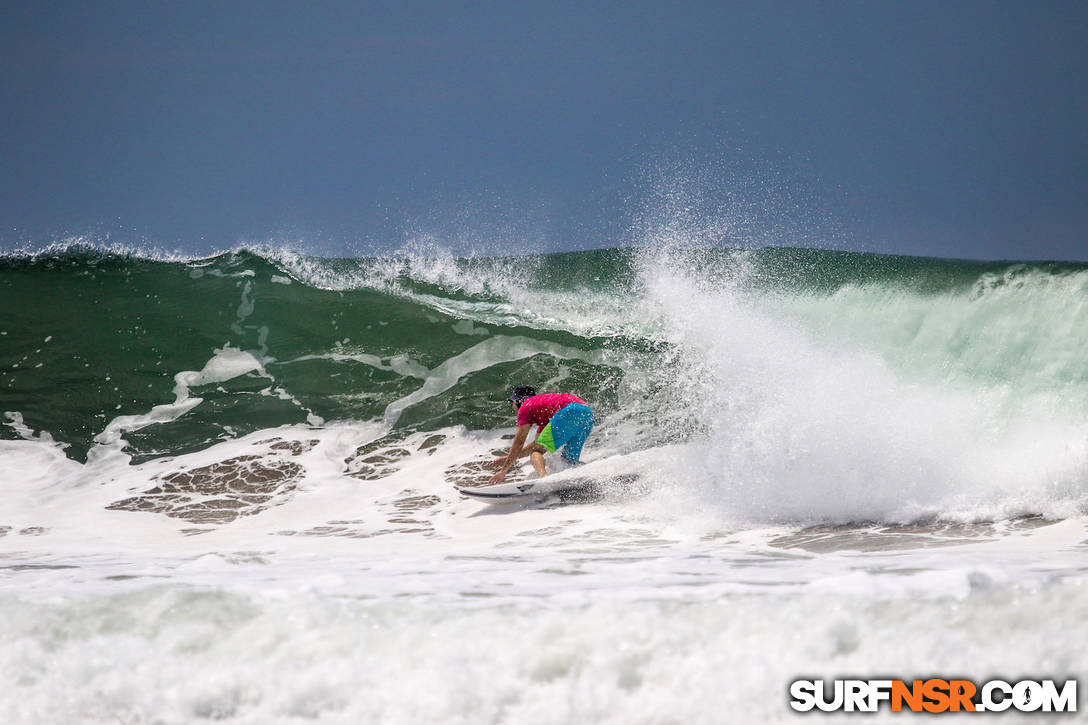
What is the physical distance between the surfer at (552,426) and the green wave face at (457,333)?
702 millimetres

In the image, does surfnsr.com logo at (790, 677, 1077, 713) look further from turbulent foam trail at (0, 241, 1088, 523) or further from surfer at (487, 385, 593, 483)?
surfer at (487, 385, 593, 483)

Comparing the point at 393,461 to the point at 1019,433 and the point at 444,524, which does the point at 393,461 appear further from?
the point at 1019,433

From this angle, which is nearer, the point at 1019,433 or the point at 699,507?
the point at 699,507

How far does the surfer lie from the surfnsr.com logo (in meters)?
4.69

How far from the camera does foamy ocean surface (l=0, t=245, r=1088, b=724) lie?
3.08 metres

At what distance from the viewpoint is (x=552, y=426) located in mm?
7527

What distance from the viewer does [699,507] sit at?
642 cm

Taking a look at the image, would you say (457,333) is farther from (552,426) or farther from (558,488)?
(558,488)

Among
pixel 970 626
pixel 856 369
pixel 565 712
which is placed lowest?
pixel 565 712

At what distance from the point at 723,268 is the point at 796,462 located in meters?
3.48

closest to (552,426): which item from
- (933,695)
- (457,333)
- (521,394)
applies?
(521,394)

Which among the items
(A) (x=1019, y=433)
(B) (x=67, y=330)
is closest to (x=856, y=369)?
(A) (x=1019, y=433)

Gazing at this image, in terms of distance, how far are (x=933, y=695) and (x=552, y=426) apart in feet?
16.2

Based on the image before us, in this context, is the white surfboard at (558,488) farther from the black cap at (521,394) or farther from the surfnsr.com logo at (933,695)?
the surfnsr.com logo at (933,695)
